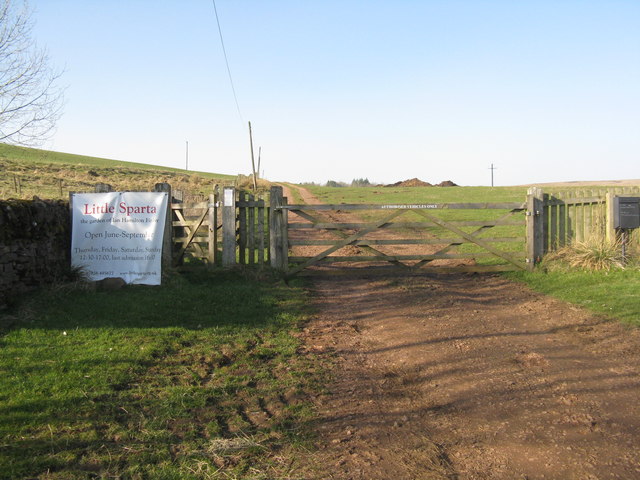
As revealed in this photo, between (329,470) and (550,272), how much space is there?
30.4 ft

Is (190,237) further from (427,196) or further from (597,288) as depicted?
(427,196)

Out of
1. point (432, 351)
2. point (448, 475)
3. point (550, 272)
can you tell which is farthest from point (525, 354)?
point (550, 272)

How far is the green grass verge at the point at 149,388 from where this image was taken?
389 centimetres

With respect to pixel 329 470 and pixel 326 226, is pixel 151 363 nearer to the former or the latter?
pixel 329 470

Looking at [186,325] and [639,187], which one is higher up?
[639,187]

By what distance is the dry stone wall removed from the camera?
310 inches

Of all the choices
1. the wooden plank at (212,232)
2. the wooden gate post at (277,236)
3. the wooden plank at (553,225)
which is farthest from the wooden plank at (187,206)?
the wooden plank at (553,225)

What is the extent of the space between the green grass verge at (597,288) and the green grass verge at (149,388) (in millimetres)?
4751

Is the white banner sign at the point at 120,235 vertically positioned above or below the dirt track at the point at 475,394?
above

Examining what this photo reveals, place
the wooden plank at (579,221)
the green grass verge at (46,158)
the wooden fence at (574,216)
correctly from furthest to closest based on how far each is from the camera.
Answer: the green grass verge at (46,158) < the wooden plank at (579,221) < the wooden fence at (574,216)

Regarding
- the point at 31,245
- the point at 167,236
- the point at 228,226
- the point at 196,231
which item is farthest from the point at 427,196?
the point at 31,245

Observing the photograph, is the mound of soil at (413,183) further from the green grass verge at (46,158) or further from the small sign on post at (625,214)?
the small sign on post at (625,214)

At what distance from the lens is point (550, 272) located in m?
11.5

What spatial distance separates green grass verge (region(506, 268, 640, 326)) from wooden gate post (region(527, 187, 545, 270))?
46 cm
